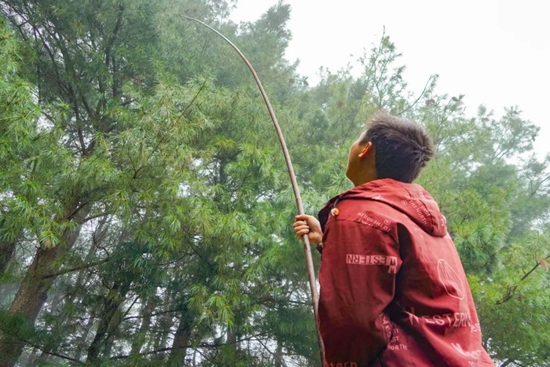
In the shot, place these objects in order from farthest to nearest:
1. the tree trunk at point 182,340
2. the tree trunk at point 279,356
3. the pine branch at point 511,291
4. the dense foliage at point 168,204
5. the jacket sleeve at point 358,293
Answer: the tree trunk at point 279,356 < the tree trunk at point 182,340 < the pine branch at point 511,291 < the dense foliage at point 168,204 < the jacket sleeve at point 358,293

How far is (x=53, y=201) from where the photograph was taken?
9.36ft

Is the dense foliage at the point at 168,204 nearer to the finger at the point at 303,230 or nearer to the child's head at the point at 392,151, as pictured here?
the finger at the point at 303,230

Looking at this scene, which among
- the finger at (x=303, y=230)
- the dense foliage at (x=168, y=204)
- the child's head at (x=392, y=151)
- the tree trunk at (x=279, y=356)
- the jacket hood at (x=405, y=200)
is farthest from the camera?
the tree trunk at (x=279, y=356)

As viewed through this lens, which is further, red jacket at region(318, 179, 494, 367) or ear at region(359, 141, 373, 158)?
ear at region(359, 141, 373, 158)

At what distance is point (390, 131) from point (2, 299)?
1476cm

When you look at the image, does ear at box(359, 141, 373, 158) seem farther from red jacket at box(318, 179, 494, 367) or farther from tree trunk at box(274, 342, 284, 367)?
tree trunk at box(274, 342, 284, 367)

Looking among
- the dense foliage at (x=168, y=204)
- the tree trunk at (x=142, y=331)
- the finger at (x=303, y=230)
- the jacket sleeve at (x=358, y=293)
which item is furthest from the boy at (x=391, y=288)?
the tree trunk at (x=142, y=331)

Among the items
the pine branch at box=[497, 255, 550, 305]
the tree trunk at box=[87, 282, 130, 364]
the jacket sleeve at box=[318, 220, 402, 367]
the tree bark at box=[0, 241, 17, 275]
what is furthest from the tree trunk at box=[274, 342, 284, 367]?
the jacket sleeve at box=[318, 220, 402, 367]

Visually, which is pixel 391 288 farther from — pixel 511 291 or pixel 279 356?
pixel 279 356

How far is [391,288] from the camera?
0.69 meters

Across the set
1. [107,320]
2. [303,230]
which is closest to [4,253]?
[107,320]

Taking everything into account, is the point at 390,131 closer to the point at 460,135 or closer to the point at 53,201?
the point at 53,201

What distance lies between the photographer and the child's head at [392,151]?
92 centimetres

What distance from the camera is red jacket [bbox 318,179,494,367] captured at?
667 millimetres
